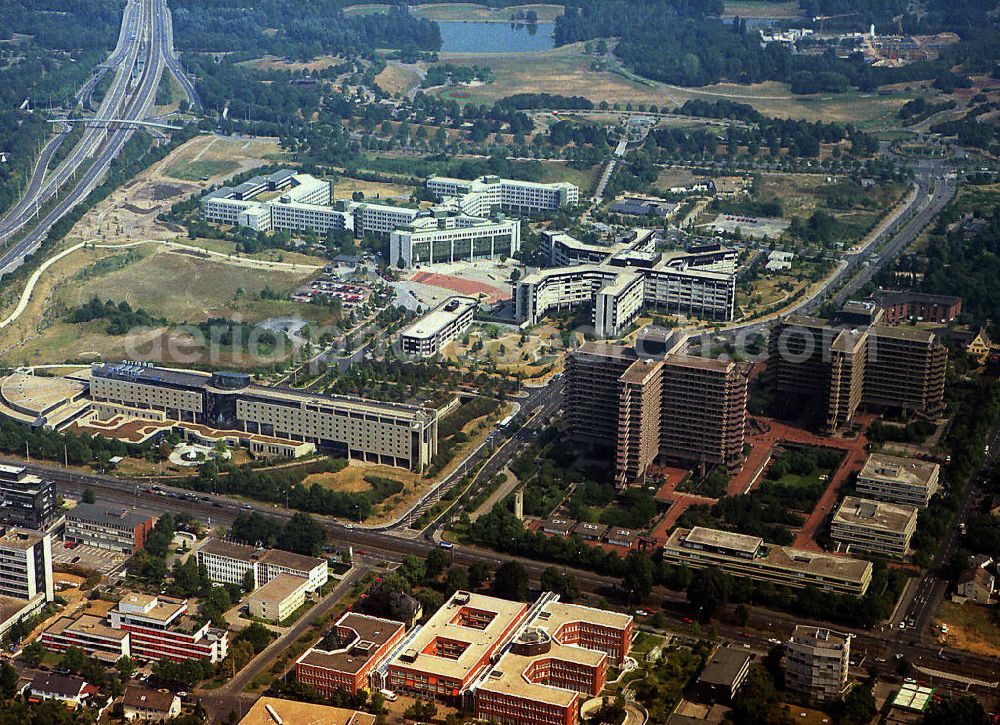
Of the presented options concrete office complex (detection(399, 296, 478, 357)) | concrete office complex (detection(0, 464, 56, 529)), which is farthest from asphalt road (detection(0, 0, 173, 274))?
concrete office complex (detection(0, 464, 56, 529))

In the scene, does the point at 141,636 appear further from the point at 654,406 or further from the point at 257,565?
the point at 654,406

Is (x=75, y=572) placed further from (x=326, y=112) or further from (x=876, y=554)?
(x=326, y=112)

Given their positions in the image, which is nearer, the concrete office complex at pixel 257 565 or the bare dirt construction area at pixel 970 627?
the bare dirt construction area at pixel 970 627

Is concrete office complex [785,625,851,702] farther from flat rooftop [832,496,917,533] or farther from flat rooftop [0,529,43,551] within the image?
flat rooftop [0,529,43,551]

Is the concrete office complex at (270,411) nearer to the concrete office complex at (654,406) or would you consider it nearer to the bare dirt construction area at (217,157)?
the concrete office complex at (654,406)

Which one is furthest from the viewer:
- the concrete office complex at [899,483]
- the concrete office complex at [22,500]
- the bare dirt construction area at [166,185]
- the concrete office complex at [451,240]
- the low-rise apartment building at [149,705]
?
the bare dirt construction area at [166,185]

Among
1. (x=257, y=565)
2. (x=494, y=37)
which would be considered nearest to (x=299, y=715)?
(x=257, y=565)

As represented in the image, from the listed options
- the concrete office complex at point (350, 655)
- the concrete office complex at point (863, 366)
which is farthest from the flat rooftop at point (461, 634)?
the concrete office complex at point (863, 366)
